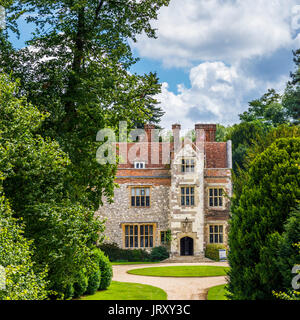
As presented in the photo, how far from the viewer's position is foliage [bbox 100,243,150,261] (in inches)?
1080

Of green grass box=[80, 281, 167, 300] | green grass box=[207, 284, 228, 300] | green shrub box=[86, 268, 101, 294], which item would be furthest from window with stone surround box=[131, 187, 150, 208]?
green shrub box=[86, 268, 101, 294]

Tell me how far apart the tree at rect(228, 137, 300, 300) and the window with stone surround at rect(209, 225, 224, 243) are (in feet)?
67.9

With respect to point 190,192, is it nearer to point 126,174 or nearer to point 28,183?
point 126,174

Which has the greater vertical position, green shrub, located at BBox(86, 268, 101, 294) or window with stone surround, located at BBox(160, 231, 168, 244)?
window with stone surround, located at BBox(160, 231, 168, 244)

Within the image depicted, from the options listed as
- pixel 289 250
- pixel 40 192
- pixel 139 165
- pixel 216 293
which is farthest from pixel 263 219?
pixel 139 165

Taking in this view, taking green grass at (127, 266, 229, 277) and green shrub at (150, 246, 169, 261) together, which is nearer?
green grass at (127, 266, 229, 277)

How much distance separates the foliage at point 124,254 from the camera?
2742 cm

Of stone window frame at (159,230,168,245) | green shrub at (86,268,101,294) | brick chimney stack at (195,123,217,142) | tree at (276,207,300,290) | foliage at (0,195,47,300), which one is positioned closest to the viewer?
foliage at (0,195,47,300)

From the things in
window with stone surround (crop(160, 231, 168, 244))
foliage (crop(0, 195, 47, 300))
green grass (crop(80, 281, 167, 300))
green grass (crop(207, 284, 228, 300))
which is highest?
foliage (crop(0, 195, 47, 300))

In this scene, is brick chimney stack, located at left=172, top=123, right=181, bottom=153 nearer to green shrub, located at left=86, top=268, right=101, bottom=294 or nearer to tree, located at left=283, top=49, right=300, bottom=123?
tree, located at left=283, top=49, right=300, bottom=123

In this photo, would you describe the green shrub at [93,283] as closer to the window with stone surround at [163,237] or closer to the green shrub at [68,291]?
the green shrub at [68,291]

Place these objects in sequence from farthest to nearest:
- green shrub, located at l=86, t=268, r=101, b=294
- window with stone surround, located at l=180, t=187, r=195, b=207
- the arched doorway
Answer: window with stone surround, located at l=180, t=187, r=195, b=207 → the arched doorway → green shrub, located at l=86, t=268, r=101, b=294

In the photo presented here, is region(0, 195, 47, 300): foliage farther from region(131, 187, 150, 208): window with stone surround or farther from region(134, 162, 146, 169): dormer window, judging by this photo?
region(134, 162, 146, 169): dormer window

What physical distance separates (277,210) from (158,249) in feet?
70.2
